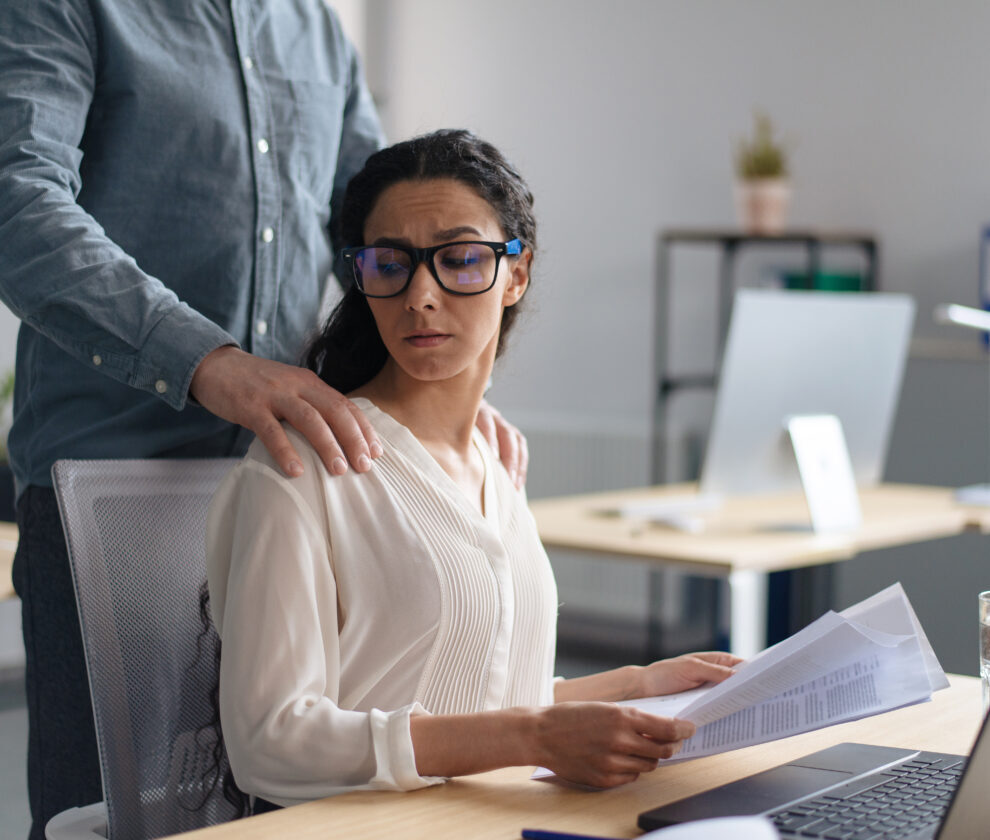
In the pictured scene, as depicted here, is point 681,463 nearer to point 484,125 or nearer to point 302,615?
point 484,125

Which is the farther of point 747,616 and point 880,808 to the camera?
point 747,616

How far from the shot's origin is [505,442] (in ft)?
5.48

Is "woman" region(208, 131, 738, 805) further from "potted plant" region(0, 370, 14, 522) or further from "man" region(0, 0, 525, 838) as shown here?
"potted plant" region(0, 370, 14, 522)

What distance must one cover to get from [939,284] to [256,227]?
3.19m

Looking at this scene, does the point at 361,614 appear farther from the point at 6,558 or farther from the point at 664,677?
the point at 6,558

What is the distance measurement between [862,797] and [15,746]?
316cm

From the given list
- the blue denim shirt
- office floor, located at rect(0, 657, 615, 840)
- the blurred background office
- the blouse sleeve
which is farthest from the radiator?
the blouse sleeve

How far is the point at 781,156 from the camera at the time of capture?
4.36 m

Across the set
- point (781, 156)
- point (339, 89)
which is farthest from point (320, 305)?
point (781, 156)

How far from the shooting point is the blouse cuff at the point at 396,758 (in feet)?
3.57

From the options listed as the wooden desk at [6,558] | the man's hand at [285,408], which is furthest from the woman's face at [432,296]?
the wooden desk at [6,558]

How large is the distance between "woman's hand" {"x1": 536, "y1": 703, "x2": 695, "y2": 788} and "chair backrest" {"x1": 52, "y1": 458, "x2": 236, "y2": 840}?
457 mm

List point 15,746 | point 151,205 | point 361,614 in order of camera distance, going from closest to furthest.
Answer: point 361,614
point 151,205
point 15,746

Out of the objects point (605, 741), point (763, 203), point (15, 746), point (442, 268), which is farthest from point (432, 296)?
point (763, 203)
